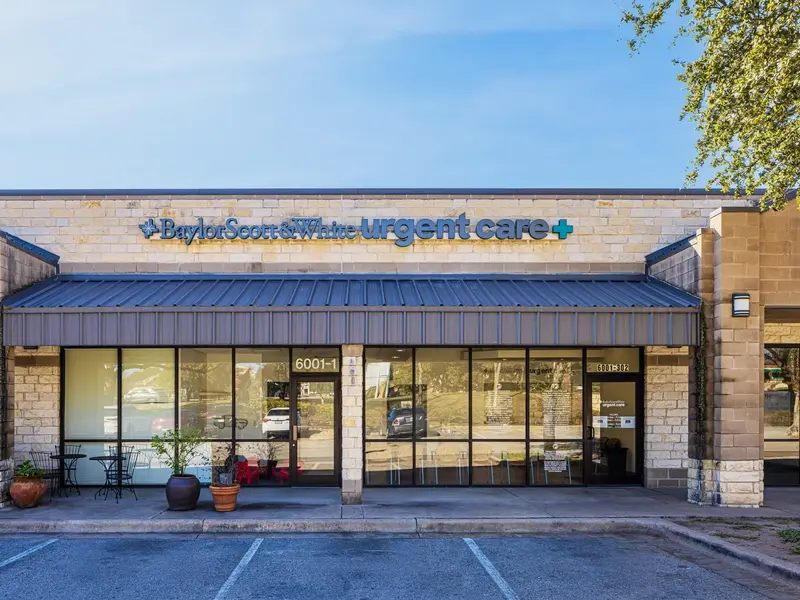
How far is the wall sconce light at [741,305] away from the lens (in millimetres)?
12102

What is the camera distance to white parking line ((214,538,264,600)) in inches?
302

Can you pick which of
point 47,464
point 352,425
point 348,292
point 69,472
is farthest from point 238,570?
point 47,464

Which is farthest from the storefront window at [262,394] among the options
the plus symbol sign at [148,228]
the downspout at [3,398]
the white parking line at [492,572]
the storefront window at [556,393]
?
the white parking line at [492,572]

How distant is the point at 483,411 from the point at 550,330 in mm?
3233

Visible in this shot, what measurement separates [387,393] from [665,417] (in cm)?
617

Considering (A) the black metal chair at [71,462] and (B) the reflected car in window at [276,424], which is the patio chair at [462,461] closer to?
(B) the reflected car in window at [276,424]

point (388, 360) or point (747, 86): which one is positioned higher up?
point (747, 86)

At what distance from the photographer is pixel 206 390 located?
47.9ft

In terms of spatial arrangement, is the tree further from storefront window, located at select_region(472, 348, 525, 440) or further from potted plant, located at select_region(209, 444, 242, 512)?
potted plant, located at select_region(209, 444, 242, 512)

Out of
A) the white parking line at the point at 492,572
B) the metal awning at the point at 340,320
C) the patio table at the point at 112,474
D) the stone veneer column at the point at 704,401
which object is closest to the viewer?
the white parking line at the point at 492,572

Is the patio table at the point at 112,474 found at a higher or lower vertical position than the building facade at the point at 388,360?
lower

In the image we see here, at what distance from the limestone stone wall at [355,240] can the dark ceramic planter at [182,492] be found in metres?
4.92

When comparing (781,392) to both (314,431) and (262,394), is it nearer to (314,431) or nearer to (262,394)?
(314,431)

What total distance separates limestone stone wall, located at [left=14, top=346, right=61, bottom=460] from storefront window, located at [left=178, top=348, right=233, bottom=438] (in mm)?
2682
